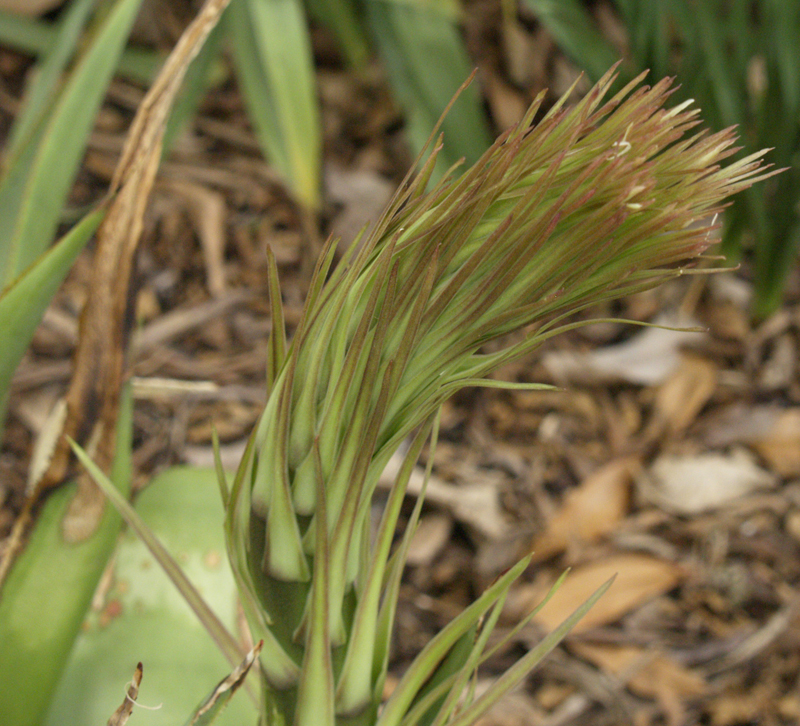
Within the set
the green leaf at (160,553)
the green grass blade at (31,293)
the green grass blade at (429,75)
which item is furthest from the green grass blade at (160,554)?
the green grass blade at (429,75)

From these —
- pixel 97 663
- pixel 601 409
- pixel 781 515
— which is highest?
pixel 97 663

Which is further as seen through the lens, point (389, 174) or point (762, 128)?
point (389, 174)

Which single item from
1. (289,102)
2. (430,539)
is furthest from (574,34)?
(430,539)

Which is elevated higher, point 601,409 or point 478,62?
point 478,62

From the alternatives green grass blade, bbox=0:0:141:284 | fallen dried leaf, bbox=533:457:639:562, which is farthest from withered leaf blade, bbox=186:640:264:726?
fallen dried leaf, bbox=533:457:639:562

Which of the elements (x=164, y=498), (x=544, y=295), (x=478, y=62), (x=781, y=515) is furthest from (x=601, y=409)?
(x=544, y=295)

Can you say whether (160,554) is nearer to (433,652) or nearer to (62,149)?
(433,652)

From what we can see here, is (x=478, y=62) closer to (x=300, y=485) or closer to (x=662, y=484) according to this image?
(x=662, y=484)
